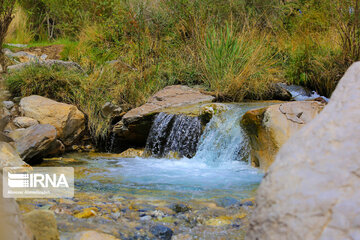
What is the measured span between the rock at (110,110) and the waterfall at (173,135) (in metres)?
0.90

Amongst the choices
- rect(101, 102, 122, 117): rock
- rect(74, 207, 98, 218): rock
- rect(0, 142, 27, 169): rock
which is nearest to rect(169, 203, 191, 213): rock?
rect(74, 207, 98, 218): rock

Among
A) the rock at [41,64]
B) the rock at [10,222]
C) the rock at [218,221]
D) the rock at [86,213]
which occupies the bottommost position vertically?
the rock at [86,213]

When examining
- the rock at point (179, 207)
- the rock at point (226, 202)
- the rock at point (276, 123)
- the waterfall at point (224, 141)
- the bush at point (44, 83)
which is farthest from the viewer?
the bush at point (44, 83)

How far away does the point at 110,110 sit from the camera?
646 cm

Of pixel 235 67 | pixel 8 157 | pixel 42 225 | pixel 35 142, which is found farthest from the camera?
pixel 235 67

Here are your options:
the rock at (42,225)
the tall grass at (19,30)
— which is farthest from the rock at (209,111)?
the tall grass at (19,30)

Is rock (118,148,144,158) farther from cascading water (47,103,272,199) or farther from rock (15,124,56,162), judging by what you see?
rock (15,124,56,162)

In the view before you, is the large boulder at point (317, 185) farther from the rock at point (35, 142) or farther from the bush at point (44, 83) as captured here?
the bush at point (44, 83)

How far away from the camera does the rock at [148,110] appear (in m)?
6.09

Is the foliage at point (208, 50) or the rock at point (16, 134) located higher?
the foliage at point (208, 50)

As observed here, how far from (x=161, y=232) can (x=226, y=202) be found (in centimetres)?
84

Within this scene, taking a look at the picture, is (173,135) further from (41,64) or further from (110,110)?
(41,64)

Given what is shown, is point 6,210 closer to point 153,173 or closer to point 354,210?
point 354,210

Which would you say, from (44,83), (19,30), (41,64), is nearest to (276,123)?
(44,83)
